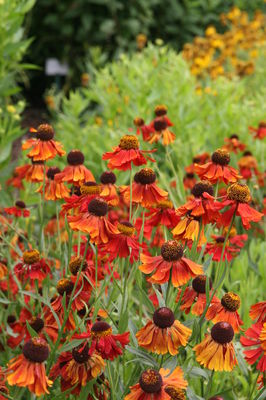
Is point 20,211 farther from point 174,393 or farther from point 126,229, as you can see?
point 174,393

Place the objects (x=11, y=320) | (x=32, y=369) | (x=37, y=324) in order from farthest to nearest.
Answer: (x=11, y=320)
(x=37, y=324)
(x=32, y=369)

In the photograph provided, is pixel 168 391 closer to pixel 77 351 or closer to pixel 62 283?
pixel 77 351

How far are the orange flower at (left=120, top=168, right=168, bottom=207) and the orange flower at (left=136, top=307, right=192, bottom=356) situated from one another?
0.27 meters

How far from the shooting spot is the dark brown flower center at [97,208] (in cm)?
104

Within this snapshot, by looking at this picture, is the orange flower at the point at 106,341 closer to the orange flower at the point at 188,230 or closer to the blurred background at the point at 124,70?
the orange flower at the point at 188,230

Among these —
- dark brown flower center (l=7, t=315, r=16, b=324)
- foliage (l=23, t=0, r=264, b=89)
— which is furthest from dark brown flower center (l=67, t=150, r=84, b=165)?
foliage (l=23, t=0, r=264, b=89)

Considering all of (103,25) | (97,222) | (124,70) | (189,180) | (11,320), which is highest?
(97,222)

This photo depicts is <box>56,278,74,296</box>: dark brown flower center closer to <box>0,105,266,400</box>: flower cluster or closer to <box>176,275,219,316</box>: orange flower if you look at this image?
<box>0,105,266,400</box>: flower cluster

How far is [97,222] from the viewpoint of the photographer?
3.41 ft

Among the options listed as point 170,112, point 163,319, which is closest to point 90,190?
point 163,319

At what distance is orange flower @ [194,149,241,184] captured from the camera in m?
1.20

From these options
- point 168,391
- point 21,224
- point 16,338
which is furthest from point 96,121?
point 168,391

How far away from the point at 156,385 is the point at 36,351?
0.55ft

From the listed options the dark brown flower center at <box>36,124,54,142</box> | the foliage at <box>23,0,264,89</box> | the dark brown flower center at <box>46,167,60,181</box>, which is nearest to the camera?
the dark brown flower center at <box>36,124,54,142</box>
